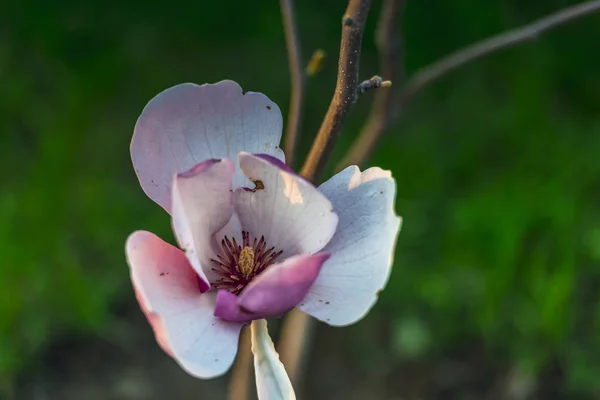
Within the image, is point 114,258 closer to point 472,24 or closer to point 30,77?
point 30,77

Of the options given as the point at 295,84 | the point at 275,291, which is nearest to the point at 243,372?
the point at 295,84

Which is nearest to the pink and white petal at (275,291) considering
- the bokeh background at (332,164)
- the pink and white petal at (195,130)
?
the pink and white petal at (195,130)

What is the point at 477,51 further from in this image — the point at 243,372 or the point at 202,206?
the point at 243,372

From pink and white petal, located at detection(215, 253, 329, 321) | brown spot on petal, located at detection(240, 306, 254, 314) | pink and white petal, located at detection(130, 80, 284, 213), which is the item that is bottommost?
brown spot on petal, located at detection(240, 306, 254, 314)

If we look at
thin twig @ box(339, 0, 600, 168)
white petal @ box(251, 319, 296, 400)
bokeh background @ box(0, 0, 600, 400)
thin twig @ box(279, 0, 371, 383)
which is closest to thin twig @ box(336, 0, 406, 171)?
thin twig @ box(339, 0, 600, 168)

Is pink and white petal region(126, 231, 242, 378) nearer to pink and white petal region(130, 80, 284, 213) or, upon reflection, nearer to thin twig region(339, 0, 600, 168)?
pink and white petal region(130, 80, 284, 213)
